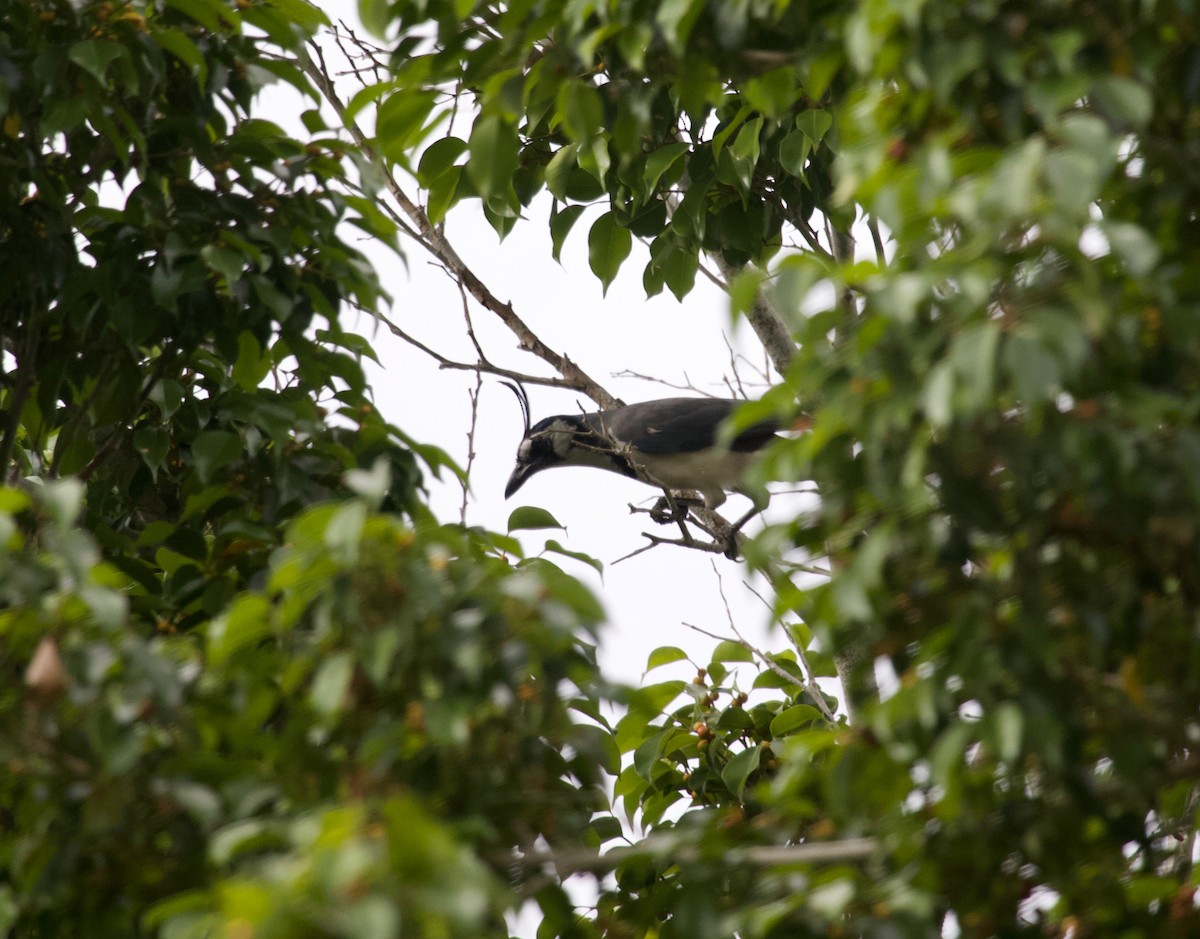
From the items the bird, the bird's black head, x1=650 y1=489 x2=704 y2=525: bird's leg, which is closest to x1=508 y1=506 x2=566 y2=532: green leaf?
x1=650 y1=489 x2=704 y2=525: bird's leg

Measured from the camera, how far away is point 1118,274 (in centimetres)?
201

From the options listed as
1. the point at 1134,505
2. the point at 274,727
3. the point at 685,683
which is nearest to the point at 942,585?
the point at 1134,505

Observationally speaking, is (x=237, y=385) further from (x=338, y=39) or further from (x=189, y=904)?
(x=338, y=39)

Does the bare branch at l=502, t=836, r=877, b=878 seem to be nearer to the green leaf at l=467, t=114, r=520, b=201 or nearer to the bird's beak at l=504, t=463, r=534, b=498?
the green leaf at l=467, t=114, r=520, b=201

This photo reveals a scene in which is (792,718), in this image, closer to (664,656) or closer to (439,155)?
(664,656)

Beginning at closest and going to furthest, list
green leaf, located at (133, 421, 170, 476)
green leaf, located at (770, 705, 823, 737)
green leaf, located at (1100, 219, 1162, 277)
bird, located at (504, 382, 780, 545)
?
green leaf, located at (1100, 219, 1162, 277) → green leaf, located at (133, 421, 170, 476) → green leaf, located at (770, 705, 823, 737) → bird, located at (504, 382, 780, 545)

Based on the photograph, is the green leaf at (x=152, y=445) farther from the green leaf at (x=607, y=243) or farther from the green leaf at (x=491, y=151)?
the green leaf at (x=607, y=243)

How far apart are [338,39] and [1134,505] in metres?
4.01

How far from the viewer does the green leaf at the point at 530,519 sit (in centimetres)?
294

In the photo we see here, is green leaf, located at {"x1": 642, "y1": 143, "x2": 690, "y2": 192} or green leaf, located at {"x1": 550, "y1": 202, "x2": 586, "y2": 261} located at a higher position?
green leaf, located at {"x1": 550, "y1": 202, "x2": 586, "y2": 261}

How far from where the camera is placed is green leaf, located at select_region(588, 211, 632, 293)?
14.2 ft

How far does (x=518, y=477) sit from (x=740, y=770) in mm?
4129

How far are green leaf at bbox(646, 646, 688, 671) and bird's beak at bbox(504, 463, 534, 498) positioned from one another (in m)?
4.01

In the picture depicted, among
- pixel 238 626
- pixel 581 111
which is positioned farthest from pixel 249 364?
pixel 238 626
